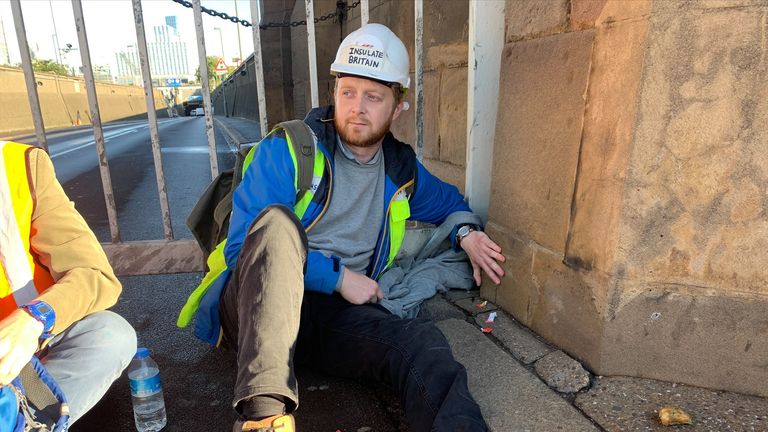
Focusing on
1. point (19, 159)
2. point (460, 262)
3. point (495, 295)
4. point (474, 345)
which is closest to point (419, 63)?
point (460, 262)

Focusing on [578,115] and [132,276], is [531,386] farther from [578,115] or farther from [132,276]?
[132,276]

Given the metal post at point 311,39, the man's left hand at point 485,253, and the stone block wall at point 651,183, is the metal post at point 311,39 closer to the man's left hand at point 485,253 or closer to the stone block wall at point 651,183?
the man's left hand at point 485,253

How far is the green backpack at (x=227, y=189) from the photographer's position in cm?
218

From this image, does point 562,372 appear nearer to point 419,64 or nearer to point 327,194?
point 327,194

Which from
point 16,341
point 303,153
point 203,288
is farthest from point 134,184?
point 16,341

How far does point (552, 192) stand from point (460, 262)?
81 cm

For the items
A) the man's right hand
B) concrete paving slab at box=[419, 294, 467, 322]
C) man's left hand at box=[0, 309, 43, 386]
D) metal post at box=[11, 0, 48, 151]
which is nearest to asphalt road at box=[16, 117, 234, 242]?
metal post at box=[11, 0, 48, 151]

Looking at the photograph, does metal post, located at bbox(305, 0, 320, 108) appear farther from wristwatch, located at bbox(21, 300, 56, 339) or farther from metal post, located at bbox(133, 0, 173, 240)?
wristwatch, located at bbox(21, 300, 56, 339)

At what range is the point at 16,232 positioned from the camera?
1.47m

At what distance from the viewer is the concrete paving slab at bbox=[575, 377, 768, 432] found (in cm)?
164

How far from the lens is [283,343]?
1.55 metres

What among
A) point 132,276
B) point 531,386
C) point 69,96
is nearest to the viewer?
point 531,386

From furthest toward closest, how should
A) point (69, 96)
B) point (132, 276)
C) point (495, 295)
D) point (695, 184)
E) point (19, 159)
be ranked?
point (69, 96)
point (132, 276)
point (495, 295)
point (695, 184)
point (19, 159)

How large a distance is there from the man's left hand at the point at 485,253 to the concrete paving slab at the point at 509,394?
1.24 feet
